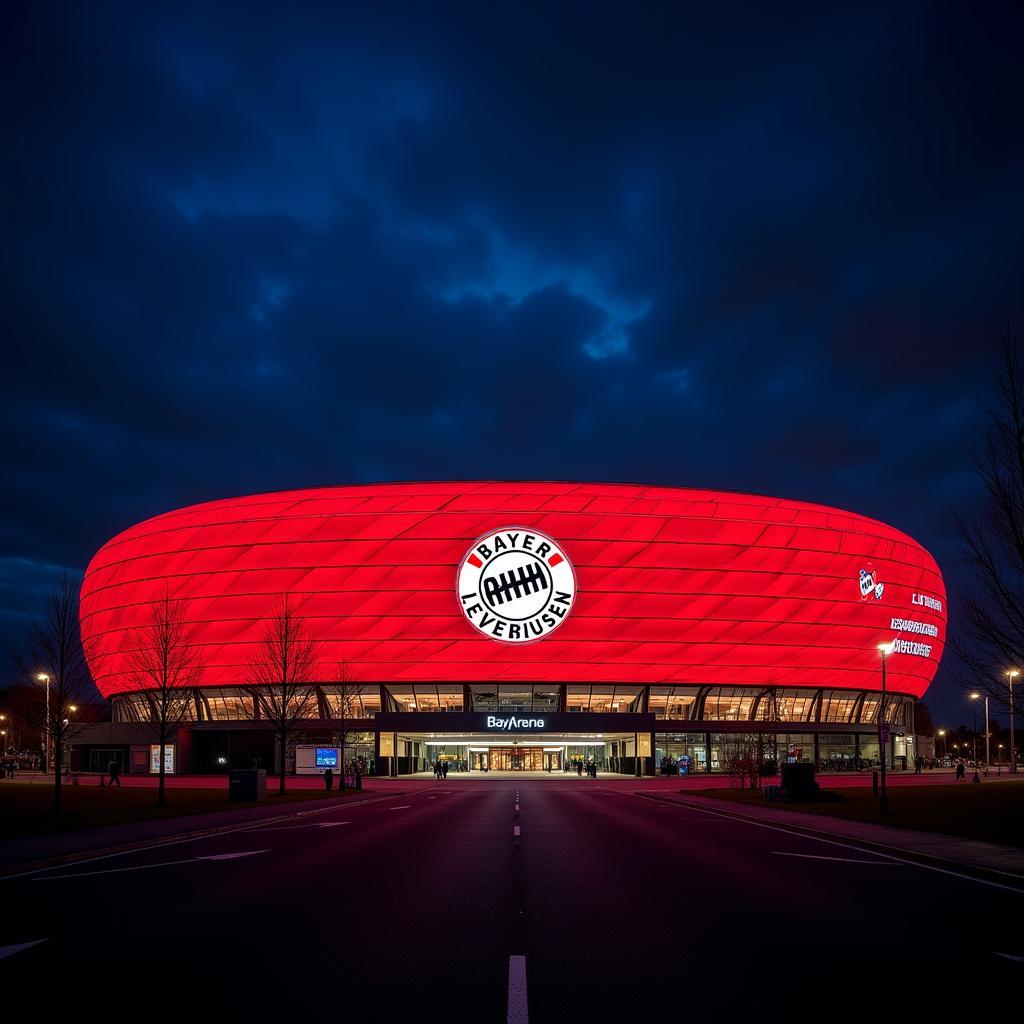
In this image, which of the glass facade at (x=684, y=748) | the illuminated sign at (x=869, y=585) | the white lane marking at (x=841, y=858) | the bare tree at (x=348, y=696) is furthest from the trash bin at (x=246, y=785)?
the illuminated sign at (x=869, y=585)

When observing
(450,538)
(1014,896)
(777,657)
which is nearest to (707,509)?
(777,657)

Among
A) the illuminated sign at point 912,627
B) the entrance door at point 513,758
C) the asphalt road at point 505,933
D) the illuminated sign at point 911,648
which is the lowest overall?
the entrance door at point 513,758

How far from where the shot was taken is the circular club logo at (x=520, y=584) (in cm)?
7062

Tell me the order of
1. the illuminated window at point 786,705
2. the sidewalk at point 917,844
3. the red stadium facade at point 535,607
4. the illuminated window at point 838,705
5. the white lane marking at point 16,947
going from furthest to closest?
the illuminated window at point 838,705 → the illuminated window at point 786,705 → the red stadium facade at point 535,607 → the sidewalk at point 917,844 → the white lane marking at point 16,947

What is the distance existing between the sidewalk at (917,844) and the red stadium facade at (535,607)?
4286cm

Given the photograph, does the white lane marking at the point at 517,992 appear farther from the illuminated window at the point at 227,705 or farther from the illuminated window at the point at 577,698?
the illuminated window at the point at 227,705

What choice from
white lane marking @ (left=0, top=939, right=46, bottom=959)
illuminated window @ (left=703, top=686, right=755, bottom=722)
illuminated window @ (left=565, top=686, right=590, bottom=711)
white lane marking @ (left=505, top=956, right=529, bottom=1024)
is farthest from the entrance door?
white lane marking @ (left=505, top=956, right=529, bottom=1024)

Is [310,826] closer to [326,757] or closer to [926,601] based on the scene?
[326,757]

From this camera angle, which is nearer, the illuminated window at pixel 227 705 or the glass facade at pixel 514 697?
the glass facade at pixel 514 697

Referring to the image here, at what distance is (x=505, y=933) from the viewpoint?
9.80 m

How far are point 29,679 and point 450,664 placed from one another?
1493 inches

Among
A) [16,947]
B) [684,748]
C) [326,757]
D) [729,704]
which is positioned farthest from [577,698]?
[16,947]

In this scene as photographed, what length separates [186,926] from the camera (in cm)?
1016

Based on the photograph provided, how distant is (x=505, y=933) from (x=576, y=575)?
2474 inches
